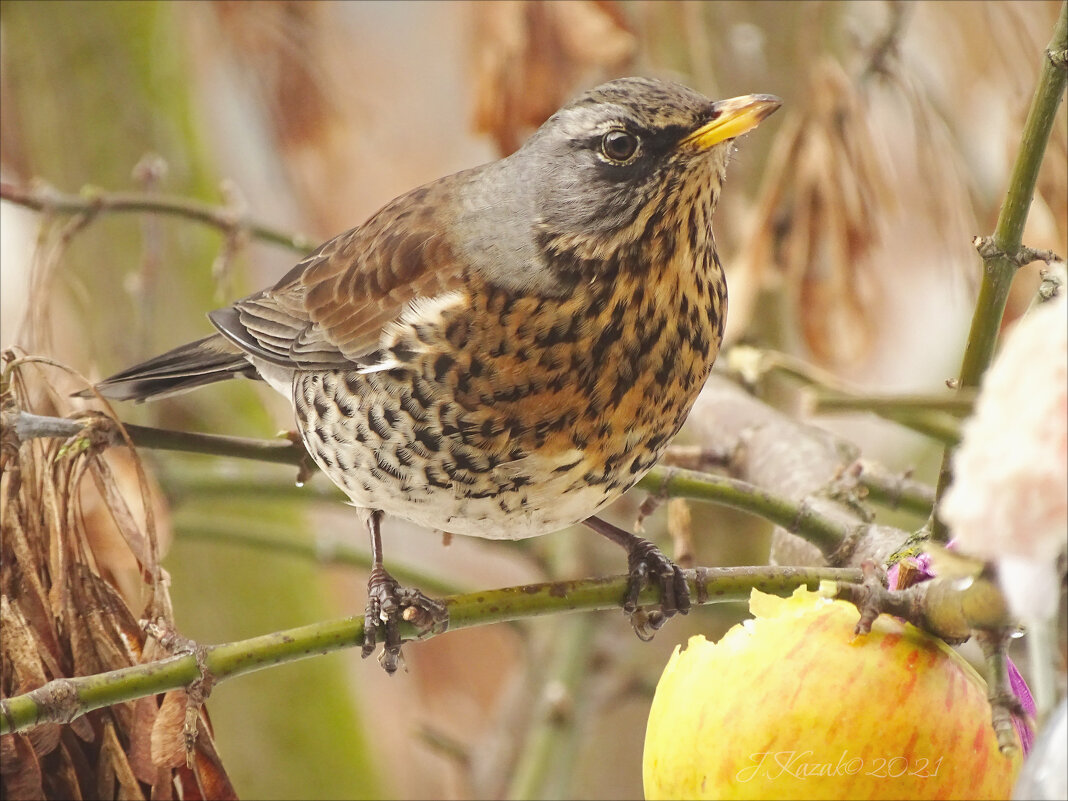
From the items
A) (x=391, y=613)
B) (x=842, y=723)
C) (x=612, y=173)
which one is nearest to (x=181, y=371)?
(x=391, y=613)

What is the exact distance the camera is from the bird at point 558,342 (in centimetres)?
147

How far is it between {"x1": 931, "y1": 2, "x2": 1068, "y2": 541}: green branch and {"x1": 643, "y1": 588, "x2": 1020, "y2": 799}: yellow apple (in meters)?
0.13

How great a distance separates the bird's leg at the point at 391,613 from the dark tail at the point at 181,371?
390 mm

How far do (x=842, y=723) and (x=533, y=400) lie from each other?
0.58m

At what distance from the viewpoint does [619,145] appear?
1.48 m

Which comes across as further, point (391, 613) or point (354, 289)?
point (354, 289)

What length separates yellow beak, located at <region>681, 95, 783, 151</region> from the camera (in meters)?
1.33

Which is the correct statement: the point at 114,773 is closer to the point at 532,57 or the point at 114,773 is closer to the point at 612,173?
the point at 612,173

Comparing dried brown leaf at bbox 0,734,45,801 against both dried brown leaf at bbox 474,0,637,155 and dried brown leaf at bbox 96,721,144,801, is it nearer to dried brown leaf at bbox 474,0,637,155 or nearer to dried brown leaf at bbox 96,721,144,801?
dried brown leaf at bbox 96,721,144,801

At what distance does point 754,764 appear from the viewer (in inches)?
40.0

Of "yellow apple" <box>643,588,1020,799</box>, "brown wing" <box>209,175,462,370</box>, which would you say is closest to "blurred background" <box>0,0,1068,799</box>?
"brown wing" <box>209,175,462,370</box>

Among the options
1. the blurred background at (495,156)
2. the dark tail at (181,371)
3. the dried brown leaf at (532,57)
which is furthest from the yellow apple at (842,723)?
the dried brown leaf at (532,57)

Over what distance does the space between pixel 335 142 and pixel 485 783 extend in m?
1.47

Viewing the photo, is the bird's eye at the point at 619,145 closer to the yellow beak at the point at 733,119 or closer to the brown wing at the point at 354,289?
the yellow beak at the point at 733,119
